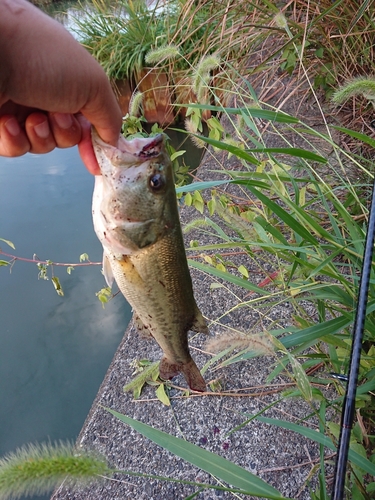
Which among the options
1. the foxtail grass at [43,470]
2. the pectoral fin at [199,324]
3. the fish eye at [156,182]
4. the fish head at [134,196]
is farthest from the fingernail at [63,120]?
the foxtail grass at [43,470]

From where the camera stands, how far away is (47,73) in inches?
33.8

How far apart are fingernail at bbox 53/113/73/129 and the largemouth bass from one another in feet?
0.30

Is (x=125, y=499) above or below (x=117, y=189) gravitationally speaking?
below

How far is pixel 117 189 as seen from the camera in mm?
1214

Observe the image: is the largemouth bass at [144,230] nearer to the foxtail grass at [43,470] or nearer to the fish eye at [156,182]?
the fish eye at [156,182]

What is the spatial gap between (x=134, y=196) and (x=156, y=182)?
8cm

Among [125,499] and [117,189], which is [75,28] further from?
[125,499]

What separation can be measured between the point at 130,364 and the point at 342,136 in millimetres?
2235

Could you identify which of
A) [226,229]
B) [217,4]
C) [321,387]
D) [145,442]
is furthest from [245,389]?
[217,4]

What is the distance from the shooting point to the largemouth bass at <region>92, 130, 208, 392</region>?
1191 millimetres

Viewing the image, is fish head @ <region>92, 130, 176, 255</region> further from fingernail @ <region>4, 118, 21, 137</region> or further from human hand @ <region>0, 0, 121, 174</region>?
fingernail @ <region>4, 118, 21, 137</region>

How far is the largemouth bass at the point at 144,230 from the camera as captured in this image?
119cm

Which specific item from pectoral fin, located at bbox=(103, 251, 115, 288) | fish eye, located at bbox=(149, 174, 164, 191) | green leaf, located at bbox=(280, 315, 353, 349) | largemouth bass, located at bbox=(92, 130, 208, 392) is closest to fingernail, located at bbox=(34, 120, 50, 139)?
largemouth bass, located at bbox=(92, 130, 208, 392)

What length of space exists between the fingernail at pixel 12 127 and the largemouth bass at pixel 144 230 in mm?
225
